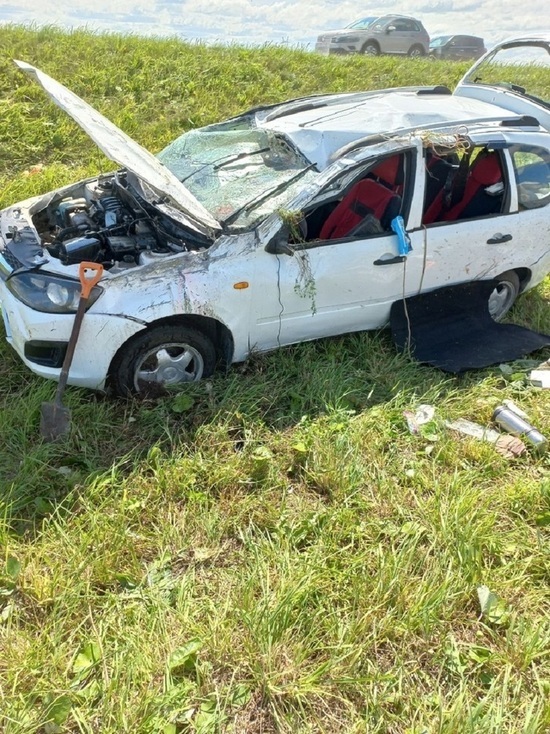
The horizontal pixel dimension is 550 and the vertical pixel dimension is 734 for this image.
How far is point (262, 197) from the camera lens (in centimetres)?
351

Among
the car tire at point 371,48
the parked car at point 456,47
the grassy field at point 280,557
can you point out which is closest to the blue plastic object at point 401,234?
the grassy field at point 280,557

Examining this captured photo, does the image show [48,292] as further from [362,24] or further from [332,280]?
[362,24]

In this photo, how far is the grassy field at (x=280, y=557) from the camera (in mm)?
2143

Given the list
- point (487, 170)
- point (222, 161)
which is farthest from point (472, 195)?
point (222, 161)

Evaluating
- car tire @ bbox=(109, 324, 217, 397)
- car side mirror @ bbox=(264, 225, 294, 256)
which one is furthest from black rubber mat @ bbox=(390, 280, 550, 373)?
car tire @ bbox=(109, 324, 217, 397)

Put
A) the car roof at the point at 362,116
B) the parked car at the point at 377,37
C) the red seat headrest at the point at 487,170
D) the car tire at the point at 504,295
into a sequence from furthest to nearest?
the parked car at the point at 377,37
the car tire at the point at 504,295
the red seat headrest at the point at 487,170
the car roof at the point at 362,116

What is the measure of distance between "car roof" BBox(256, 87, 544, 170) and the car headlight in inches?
66.5

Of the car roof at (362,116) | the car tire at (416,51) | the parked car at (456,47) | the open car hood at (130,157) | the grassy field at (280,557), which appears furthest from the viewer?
the parked car at (456,47)

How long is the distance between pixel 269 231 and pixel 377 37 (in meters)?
15.1

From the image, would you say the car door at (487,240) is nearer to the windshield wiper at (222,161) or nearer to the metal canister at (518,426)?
the metal canister at (518,426)

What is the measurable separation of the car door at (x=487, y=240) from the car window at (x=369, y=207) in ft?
1.00

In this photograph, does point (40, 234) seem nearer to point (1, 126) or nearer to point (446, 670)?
point (446, 670)

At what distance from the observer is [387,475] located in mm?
3139

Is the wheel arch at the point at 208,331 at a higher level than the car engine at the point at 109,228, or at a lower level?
lower
